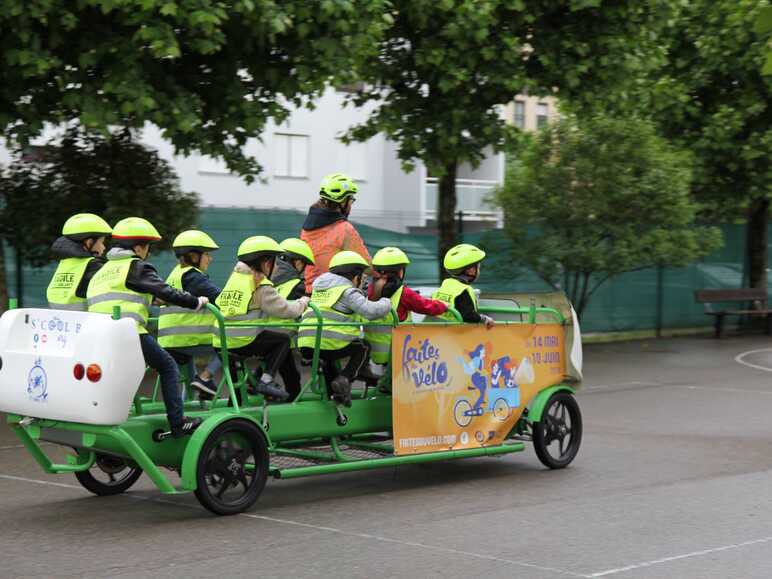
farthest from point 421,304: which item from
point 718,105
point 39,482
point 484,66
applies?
point 718,105

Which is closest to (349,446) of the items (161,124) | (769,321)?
(161,124)

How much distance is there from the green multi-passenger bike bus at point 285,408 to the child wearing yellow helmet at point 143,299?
0.13 meters

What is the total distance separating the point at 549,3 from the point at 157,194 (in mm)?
5955

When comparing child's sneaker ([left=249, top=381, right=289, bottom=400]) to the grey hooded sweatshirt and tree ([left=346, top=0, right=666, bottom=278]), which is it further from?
tree ([left=346, top=0, right=666, bottom=278])

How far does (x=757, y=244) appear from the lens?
26.5 metres

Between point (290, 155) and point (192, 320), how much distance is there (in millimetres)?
29807

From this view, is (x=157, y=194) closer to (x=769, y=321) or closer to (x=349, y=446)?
(x=349, y=446)

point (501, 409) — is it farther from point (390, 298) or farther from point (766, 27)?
point (766, 27)

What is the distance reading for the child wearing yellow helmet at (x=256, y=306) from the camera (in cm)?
862

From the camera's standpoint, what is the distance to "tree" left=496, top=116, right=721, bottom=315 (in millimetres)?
20547

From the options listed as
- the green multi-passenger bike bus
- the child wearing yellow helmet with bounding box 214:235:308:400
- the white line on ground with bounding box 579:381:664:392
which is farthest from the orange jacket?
the white line on ground with bounding box 579:381:664:392

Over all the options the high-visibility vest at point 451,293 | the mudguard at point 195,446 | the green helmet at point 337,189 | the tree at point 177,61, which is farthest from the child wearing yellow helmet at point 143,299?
the tree at point 177,61

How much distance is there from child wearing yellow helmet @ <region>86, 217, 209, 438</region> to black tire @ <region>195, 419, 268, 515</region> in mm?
247

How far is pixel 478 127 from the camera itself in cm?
1866
